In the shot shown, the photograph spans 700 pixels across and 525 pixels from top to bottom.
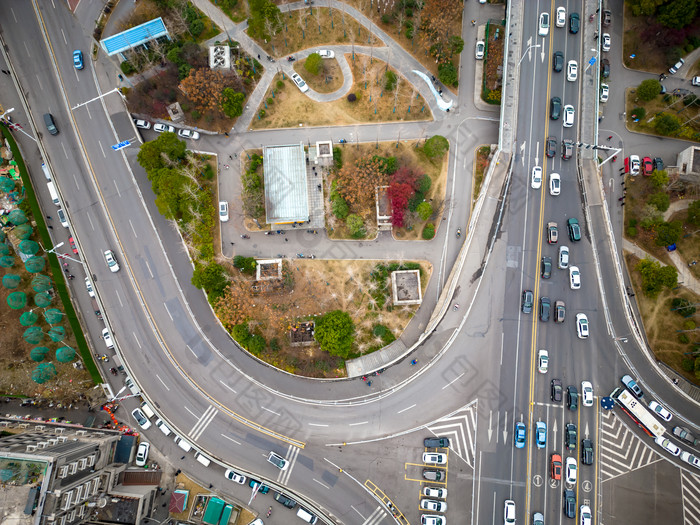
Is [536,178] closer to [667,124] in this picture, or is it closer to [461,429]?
[667,124]

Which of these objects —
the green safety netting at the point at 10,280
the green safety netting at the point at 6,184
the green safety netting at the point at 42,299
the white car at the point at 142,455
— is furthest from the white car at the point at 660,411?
the green safety netting at the point at 6,184

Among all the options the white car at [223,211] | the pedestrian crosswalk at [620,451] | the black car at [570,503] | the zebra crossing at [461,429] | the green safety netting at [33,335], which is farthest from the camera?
the white car at [223,211]

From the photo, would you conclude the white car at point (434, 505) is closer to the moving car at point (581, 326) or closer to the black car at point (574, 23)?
the moving car at point (581, 326)

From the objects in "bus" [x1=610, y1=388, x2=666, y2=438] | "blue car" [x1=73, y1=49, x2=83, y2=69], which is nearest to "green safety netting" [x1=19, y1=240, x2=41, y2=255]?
"blue car" [x1=73, y1=49, x2=83, y2=69]

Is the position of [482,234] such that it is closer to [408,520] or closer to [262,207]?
[262,207]

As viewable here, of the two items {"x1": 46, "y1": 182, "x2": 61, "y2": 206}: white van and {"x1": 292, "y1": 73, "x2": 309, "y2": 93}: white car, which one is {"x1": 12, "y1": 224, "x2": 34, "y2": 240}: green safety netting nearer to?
{"x1": 46, "y1": 182, "x2": 61, "y2": 206}: white van

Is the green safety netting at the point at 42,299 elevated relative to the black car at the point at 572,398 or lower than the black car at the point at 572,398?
elevated
